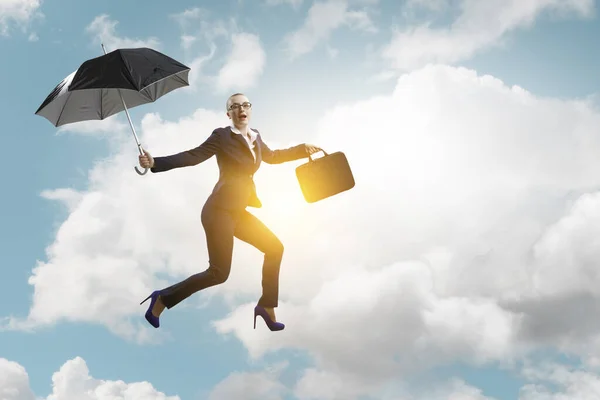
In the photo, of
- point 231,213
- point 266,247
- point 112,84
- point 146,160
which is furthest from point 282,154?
point 112,84

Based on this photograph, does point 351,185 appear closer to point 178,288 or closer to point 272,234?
point 272,234

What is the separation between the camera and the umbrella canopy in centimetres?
778

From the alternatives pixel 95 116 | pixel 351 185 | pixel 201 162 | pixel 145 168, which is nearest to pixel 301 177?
pixel 351 185

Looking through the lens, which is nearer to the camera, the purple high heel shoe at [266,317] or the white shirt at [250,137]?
the white shirt at [250,137]

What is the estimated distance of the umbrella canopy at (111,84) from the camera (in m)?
7.78

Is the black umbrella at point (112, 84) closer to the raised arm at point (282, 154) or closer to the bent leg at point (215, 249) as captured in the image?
the bent leg at point (215, 249)

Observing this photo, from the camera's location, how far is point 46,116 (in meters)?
8.70

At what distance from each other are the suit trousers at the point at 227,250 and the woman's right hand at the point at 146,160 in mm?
905

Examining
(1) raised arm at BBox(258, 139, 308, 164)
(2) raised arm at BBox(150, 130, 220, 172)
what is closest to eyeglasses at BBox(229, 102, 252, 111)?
(2) raised arm at BBox(150, 130, 220, 172)

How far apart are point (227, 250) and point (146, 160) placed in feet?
4.78

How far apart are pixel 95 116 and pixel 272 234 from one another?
2.75 meters

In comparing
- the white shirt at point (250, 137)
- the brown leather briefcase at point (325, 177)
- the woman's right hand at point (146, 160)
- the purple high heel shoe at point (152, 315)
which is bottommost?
the purple high heel shoe at point (152, 315)

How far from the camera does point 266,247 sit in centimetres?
866

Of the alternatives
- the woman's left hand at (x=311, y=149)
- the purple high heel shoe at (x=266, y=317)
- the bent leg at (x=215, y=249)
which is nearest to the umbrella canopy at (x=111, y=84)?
the bent leg at (x=215, y=249)
